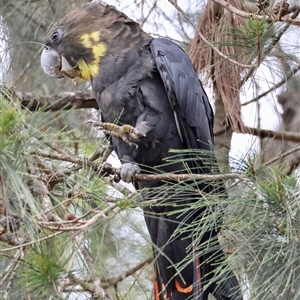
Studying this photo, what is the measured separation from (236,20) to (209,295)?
0.91 m

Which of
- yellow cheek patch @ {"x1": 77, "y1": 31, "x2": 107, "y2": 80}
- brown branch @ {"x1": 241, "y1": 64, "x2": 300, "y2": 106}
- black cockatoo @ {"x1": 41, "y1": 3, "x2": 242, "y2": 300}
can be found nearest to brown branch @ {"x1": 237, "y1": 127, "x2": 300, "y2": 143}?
brown branch @ {"x1": 241, "y1": 64, "x2": 300, "y2": 106}

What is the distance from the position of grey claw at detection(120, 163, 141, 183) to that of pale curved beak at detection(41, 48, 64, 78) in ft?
1.36

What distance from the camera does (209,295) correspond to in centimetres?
174

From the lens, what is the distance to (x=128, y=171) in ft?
5.74

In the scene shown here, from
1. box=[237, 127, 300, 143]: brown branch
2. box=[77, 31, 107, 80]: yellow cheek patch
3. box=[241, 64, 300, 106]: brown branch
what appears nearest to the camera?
box=[77, 31, 107, 80]: yellow cheek patch

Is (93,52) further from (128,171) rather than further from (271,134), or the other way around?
(271,134)

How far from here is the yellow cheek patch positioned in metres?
1.91

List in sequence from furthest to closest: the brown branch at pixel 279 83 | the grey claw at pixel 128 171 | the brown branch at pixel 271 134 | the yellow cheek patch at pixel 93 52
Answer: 1. the brown branch at pixel 271 134
2. the brown branch at pixel 279 83
3. the yellow cheek patch at pixel 93 52
4. the grey claw at pixel 128 171

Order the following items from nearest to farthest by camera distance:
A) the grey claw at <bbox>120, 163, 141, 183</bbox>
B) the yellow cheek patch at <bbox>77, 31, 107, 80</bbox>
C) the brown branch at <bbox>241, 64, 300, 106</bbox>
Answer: the grey claw at <bbox>120, 163, 141, 183</bbox> < the yellow cheek patch at <bbox>77, 31, 107, 80</bbox> < the brown branch at <bbox>241, 64, 300, 106</bbox>

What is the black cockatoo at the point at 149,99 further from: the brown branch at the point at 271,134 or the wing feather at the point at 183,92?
the brown branch at the point at 271,134

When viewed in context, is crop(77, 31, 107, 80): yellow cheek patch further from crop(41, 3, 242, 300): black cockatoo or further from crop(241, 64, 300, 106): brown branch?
crop(241, 64, 300, 106): brown branch

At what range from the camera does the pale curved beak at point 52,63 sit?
197cm

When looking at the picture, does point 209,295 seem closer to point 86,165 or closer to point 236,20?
point 86,165

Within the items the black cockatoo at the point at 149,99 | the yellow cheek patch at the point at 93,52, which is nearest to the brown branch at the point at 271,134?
the black cockatoo at the point at 149,99
